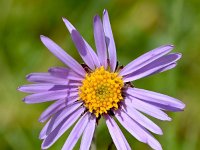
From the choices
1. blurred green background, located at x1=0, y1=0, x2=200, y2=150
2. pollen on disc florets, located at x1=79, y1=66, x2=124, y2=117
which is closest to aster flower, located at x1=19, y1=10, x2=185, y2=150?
pollen on disc florets, located at x1=79, y1=66, x2=124, y2=117

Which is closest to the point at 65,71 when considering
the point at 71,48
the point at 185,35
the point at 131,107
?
the point at 131,107

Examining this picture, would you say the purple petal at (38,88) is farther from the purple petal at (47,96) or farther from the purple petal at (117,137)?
the purple petal at (117,137)

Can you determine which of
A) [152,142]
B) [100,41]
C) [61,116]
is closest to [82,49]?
[100,41]

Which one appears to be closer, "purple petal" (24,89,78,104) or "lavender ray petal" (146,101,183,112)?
"purple petal" (24,89,78,104)

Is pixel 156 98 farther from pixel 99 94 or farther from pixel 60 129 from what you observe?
pixel 60 129

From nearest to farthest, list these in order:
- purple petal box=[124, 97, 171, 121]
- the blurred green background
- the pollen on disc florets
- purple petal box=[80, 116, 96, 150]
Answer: purple petal box=[124, 97, 171, 121], purple petal box=[80, 116, 96, 150], the pollen on disc florets, the blurred green background

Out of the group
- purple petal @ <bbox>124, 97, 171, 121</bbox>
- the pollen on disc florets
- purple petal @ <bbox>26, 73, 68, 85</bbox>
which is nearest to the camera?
purple petal @ <bbox>26, 73, 68, 85</bbox>

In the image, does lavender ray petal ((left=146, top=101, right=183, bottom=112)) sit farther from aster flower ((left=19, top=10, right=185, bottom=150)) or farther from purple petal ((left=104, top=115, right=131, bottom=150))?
purple petal ((left=104, top=115, right=131, bottom=150))

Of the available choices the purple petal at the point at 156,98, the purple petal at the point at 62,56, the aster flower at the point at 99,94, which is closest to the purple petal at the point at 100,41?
the aster flower at the point at 99,94
